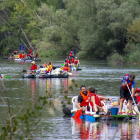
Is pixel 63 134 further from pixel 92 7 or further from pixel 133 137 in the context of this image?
pixel 92 7

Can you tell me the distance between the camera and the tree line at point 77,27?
52719mm

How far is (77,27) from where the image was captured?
65.4 metres

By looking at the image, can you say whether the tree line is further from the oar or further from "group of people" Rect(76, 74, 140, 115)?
the oar

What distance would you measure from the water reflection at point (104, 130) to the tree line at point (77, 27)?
3771 centimetres

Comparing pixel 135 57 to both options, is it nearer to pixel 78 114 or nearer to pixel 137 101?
pixel 137 101

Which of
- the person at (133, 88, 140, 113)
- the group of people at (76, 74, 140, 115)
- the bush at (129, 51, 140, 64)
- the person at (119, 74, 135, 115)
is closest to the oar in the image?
the group of people at (76, 74, 140, 115)

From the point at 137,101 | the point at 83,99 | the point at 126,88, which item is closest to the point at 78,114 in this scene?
the point at 83,99

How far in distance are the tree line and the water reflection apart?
37708mm

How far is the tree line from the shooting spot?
5272 centimetres

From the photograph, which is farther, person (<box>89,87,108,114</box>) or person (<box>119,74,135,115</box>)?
person (<box>89,87,108,114</box>)

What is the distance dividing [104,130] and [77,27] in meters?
55.3

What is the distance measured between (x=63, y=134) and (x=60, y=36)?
56.4 m

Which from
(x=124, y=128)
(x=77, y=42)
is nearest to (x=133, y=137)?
(x=124, y=128)

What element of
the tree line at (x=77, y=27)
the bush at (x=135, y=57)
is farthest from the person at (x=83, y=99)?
the tree line at (x=77, y=27)
